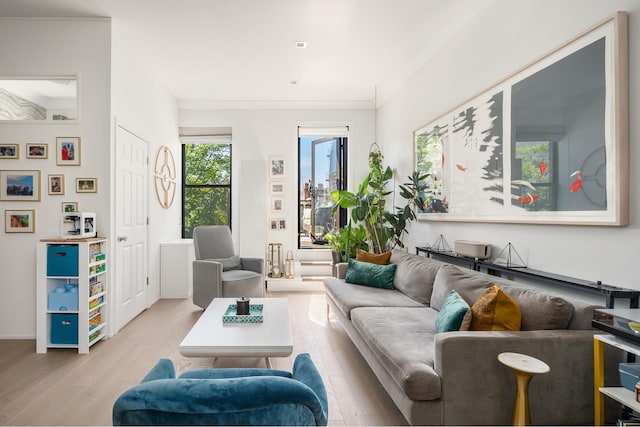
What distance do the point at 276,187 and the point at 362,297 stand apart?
3293 millimetres

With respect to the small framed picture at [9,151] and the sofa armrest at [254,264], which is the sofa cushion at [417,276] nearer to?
the sofa armrest at [254,264]

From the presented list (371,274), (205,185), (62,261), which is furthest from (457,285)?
(205,185)

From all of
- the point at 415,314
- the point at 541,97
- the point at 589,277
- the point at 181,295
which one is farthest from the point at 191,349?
the point at 181,295

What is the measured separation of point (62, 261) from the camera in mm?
3012

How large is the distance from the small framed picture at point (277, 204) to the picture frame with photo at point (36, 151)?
325 cm

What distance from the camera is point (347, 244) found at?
5.13 metres

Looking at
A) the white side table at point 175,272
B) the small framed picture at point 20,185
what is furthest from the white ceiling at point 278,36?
the white side table at point 175,272

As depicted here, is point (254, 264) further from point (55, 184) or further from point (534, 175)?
point (534, 175)

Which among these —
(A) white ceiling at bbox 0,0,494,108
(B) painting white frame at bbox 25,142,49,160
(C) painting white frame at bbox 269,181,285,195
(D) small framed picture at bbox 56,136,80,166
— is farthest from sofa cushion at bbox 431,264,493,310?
(B) painting white frame at bbox 25,142,49,160

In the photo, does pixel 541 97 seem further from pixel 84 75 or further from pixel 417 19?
pixel 84 75

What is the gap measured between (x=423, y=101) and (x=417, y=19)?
1027mm

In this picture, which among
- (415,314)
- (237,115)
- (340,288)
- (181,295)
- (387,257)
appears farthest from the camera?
(237,115)

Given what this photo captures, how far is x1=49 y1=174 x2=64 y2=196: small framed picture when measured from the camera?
332cm

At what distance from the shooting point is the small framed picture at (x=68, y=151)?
3.33m
